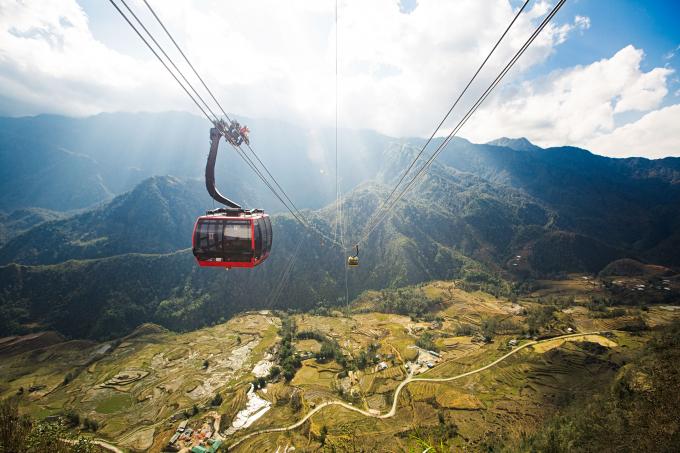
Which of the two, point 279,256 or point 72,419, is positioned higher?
point 279,256

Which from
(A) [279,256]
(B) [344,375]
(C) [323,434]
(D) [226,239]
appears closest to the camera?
(D) [226,239]

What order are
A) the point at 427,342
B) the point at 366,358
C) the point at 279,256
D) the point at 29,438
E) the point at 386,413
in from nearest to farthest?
the point at 29,438 < the point at 386,413 < the point at 366,358 < the point at 427,342 < the point at 279,256

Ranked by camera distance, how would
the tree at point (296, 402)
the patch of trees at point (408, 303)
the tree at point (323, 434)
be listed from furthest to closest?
1. the patch of trees at point (408, 303)
2. the tree at point (296, 402)
3. the tree at point (323, 434)

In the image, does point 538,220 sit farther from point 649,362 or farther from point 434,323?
point 649,362

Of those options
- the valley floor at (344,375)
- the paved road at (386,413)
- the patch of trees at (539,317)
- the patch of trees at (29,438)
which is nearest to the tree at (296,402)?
the valley floor at (344,375)

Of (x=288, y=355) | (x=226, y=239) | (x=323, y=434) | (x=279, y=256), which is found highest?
(x=226, y=239)

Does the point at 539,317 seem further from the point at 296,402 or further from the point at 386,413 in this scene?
the point at 296,402

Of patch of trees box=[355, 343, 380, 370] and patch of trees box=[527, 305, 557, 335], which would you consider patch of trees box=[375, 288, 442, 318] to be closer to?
patch of trees box=[527, 305, 557, 335]

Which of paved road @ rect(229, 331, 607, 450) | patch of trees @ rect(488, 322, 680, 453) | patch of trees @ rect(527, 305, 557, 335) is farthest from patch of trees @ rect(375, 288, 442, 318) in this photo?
patch of trees @ rect(488, 322, 680, 453)

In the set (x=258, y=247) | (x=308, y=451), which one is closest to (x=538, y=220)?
(x=308, y=451)

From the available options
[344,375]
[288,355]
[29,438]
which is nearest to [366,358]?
[344,375]

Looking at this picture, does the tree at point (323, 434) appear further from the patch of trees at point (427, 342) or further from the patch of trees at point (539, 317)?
the patch of trees at point (539, 317)
